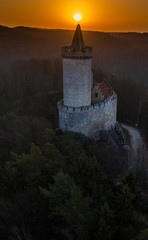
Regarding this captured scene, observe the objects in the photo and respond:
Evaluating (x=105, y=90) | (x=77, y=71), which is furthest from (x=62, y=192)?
(x=105, y=90)

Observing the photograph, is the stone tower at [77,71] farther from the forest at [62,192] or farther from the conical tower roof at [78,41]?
the forest at [62,192]

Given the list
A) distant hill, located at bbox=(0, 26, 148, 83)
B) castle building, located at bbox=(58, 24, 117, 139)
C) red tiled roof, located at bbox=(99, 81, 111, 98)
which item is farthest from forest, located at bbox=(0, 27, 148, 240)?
distant hill, located at bbox=(0, 26, 148, 83)

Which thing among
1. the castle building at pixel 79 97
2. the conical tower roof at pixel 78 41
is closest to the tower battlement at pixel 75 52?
the castle building at pixel 79 97

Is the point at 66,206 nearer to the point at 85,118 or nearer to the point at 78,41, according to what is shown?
the point at 85,118

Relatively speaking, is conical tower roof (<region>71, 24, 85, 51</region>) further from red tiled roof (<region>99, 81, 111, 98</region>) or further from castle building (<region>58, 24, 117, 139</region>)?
red tiled roof (<region>99, 81, 111, 98</region>)

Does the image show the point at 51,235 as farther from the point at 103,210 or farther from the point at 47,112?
the point at 47,112

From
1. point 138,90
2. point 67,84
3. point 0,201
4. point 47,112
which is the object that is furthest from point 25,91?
point 0,201
